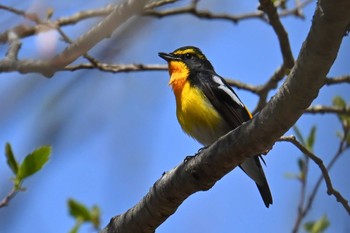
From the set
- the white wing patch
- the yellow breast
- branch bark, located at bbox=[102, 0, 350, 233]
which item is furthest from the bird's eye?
branch bark, located at bbox=[102, 0, 350, 233]

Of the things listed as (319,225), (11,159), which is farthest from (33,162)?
(319,225)

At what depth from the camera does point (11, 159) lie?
13.2ft

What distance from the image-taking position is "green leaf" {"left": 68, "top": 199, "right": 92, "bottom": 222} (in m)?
4.95

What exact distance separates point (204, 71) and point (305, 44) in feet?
10.7

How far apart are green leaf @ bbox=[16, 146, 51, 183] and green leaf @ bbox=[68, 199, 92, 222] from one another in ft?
3.28

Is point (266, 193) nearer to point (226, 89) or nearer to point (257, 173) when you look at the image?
point (257, 173)

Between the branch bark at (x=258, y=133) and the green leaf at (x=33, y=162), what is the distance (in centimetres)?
62

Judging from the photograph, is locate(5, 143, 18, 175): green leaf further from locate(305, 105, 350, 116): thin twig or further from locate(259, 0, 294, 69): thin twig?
locate(305, 105, 350, 116): thin twig

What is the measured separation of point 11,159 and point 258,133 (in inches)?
73.5

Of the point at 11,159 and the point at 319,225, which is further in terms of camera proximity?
the point at 319,225

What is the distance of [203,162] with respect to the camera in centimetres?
335

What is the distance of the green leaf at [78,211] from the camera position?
4949 mm

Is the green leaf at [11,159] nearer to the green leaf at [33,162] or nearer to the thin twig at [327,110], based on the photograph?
the green leaf at [33,162]

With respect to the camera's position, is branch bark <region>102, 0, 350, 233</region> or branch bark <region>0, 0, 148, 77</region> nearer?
branch bark <region>0, 0, 148, 77</region>
